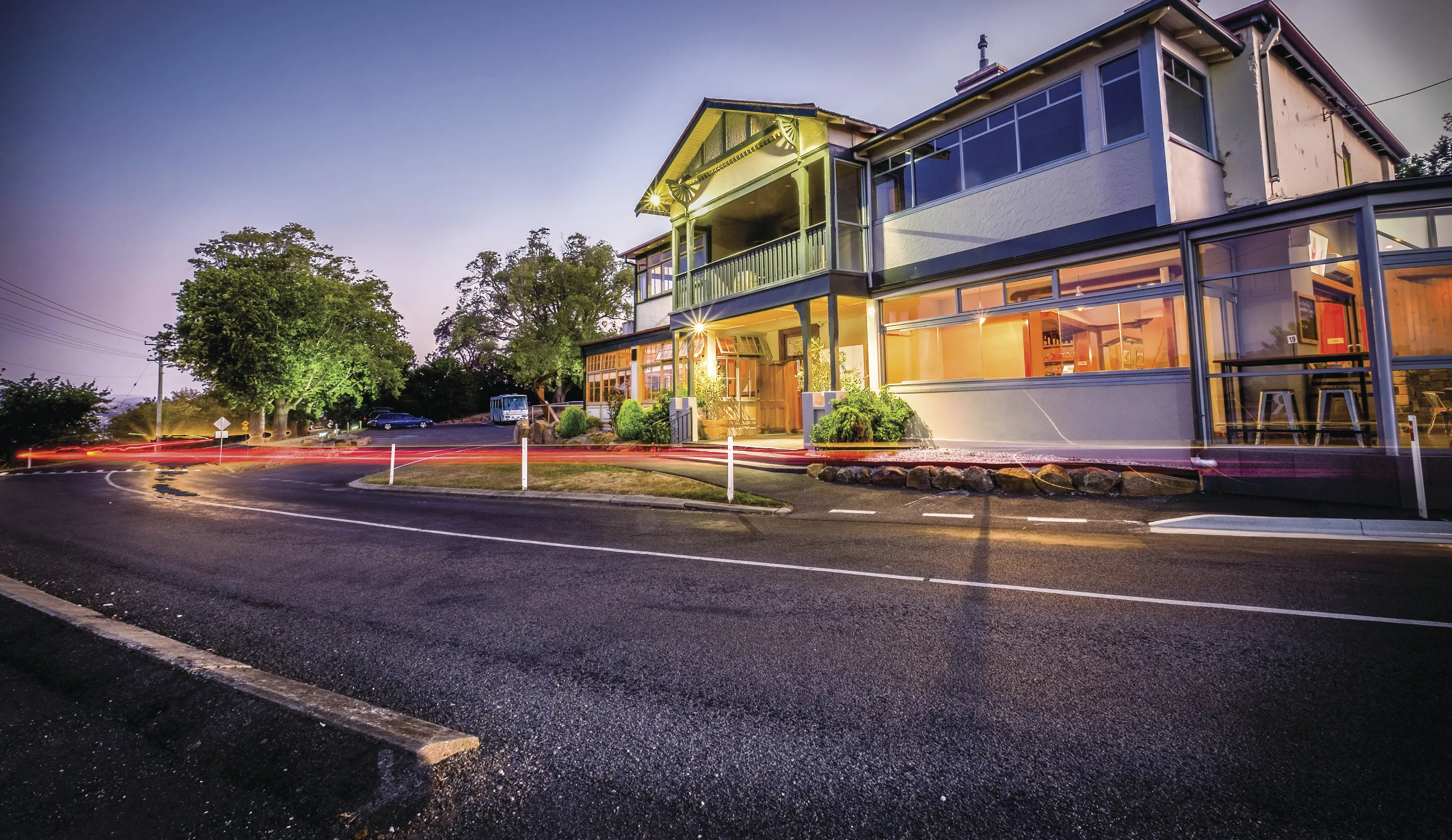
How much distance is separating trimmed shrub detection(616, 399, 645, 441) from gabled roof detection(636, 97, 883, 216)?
6473mm

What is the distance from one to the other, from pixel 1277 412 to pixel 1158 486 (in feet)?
12.2

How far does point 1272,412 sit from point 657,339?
59.8 feet

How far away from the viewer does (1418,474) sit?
7160 millimetres

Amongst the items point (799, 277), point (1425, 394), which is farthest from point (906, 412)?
point (1425, 394)

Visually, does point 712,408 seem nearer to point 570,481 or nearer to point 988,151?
point 570,481

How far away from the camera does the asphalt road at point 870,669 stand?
214 cm

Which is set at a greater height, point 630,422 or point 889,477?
point 630,422

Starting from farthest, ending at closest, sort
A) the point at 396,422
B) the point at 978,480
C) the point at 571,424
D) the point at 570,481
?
the point at 396,422
the point at 571,424
the point at 570,481
the point at 978,480

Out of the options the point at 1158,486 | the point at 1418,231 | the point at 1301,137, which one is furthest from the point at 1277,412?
the point at 1418,231

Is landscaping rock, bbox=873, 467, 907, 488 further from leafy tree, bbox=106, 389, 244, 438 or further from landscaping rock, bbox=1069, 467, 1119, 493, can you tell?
leafy tree, bbox=106, 389, 244, 438

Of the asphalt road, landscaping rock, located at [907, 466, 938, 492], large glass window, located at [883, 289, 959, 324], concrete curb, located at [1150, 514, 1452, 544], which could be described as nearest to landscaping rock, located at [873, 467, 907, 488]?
landscaping rock, located at [907, 466, 938, 492]

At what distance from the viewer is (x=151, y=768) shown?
2.48 metres

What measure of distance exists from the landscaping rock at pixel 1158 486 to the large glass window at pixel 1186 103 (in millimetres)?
5959

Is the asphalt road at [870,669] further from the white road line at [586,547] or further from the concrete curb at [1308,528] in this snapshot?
the concrete curb at [1308,528]
